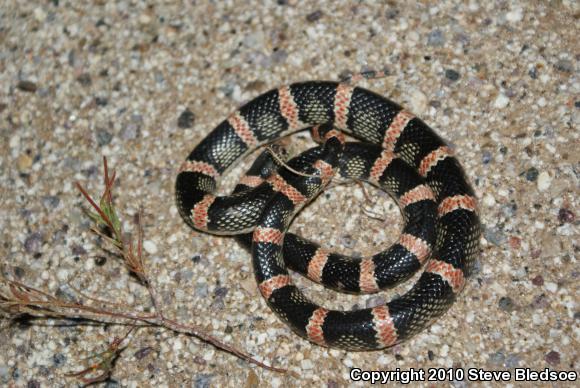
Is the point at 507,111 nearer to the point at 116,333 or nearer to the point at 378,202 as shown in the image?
the point at 378,202

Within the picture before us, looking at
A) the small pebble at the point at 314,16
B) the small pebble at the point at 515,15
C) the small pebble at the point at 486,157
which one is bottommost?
the small pebble at the point at 486,157

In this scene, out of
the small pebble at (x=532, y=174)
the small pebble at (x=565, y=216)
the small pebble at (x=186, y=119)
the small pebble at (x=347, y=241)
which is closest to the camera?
the small pebble at (x=565, y=216)

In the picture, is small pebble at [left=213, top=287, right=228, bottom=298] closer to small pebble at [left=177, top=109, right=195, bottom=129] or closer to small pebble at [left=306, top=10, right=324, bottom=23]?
small pebble at [left=177, top=109, right=195, bottom=129]

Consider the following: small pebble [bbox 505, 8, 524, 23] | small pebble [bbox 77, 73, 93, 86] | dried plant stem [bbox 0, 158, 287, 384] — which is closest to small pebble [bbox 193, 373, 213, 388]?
dried plant stem [bbox 0, 158, 287, 384]

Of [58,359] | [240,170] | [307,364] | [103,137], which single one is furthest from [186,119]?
[307,364]

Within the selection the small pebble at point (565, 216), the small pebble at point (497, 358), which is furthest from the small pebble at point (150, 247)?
the small pebble at point (565, 216)

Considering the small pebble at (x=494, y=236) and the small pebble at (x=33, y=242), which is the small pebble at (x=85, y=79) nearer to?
the small pebble at (x=33, y=242)

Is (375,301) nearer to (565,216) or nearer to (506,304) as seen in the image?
(506,304)
